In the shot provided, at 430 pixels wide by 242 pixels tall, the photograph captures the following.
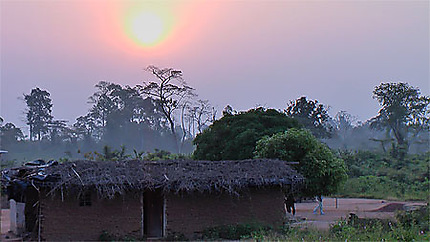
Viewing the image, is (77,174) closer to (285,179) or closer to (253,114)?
(285,179)

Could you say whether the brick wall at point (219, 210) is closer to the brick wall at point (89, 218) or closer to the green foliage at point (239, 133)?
the brick wall at point (89, 218)

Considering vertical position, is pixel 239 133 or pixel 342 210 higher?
pixel 239 133

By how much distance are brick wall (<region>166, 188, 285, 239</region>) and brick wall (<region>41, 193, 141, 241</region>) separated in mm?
1232

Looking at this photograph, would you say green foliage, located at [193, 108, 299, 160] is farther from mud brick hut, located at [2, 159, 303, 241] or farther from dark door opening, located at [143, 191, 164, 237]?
dark door opening, located at [143, 191, 164, 237]

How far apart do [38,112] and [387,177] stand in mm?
40671

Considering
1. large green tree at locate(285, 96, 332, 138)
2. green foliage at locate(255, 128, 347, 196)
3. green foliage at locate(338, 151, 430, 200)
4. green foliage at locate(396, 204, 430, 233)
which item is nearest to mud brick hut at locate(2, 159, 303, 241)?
green foliage at locate(255, 128, 347, 196)

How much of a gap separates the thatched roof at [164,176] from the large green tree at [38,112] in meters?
43.7

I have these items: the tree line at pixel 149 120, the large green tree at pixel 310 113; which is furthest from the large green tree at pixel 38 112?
the large green tree at pixel 310 113

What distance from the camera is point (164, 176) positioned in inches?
614

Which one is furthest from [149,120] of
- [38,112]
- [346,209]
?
[346,209]

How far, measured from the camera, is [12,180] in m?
15.3

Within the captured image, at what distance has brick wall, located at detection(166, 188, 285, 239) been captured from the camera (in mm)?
15883

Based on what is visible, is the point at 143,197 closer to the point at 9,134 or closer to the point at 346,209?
the point at 346,209

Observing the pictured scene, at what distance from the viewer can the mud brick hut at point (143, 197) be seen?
48.8ft
